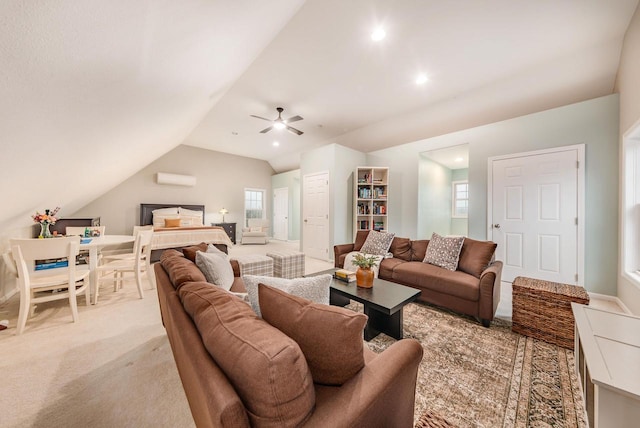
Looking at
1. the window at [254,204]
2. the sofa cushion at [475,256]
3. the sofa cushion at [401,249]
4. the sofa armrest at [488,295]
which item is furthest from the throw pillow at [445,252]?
the window at [254,204]

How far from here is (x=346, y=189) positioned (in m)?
5.27

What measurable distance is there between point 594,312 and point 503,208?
2.81m

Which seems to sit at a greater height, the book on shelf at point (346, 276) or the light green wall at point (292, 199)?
the light green wall at point (292, 199)

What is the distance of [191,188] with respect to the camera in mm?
7113

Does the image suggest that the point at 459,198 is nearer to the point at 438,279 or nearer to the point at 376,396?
the point at 438,279

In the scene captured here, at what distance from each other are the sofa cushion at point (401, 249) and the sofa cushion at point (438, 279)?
37 centimetres

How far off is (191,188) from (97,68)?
651cm

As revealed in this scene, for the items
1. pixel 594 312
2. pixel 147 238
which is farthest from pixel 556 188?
pixel 147 238

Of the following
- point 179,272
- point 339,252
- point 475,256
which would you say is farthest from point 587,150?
point 179,272

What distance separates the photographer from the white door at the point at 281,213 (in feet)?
27.8

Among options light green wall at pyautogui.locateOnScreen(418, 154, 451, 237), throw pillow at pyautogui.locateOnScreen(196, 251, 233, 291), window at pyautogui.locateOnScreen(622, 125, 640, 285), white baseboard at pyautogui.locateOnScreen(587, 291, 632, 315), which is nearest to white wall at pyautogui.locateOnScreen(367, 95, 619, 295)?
white baseboard at pyautogui.locateOnScreen(587, 291, 632, 315)

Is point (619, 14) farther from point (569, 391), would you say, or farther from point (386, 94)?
point (569, 391)

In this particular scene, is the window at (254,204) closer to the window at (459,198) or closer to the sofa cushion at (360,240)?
the sofa cushion at (360,240)

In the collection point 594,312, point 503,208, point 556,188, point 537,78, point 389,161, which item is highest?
point 537,78
